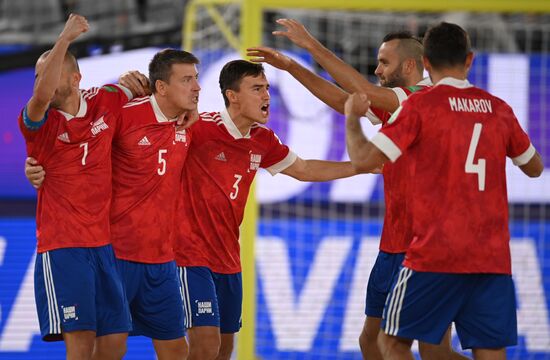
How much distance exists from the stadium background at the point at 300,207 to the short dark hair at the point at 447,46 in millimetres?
3836

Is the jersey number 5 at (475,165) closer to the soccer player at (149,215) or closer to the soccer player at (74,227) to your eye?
the soccer player at (149,215)

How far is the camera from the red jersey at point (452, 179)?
493cm

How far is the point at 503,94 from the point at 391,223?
4.29 m

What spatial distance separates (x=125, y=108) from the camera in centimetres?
614

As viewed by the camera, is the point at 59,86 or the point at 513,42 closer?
the point at 59,86

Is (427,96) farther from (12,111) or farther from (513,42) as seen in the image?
(513,42)

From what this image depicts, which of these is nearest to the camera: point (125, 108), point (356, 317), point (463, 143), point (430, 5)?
point (463, 143)

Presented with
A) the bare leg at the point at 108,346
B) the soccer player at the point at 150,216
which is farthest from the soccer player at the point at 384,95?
the bare leg at the point at 108,346

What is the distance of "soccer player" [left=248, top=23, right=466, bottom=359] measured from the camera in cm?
581

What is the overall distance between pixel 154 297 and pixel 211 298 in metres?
0.41

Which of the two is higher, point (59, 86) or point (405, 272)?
point (59, 86)

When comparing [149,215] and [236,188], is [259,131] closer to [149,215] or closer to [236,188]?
[236,188]

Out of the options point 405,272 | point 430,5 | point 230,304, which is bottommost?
point 230,304

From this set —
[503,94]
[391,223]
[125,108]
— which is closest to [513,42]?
[503,94]
